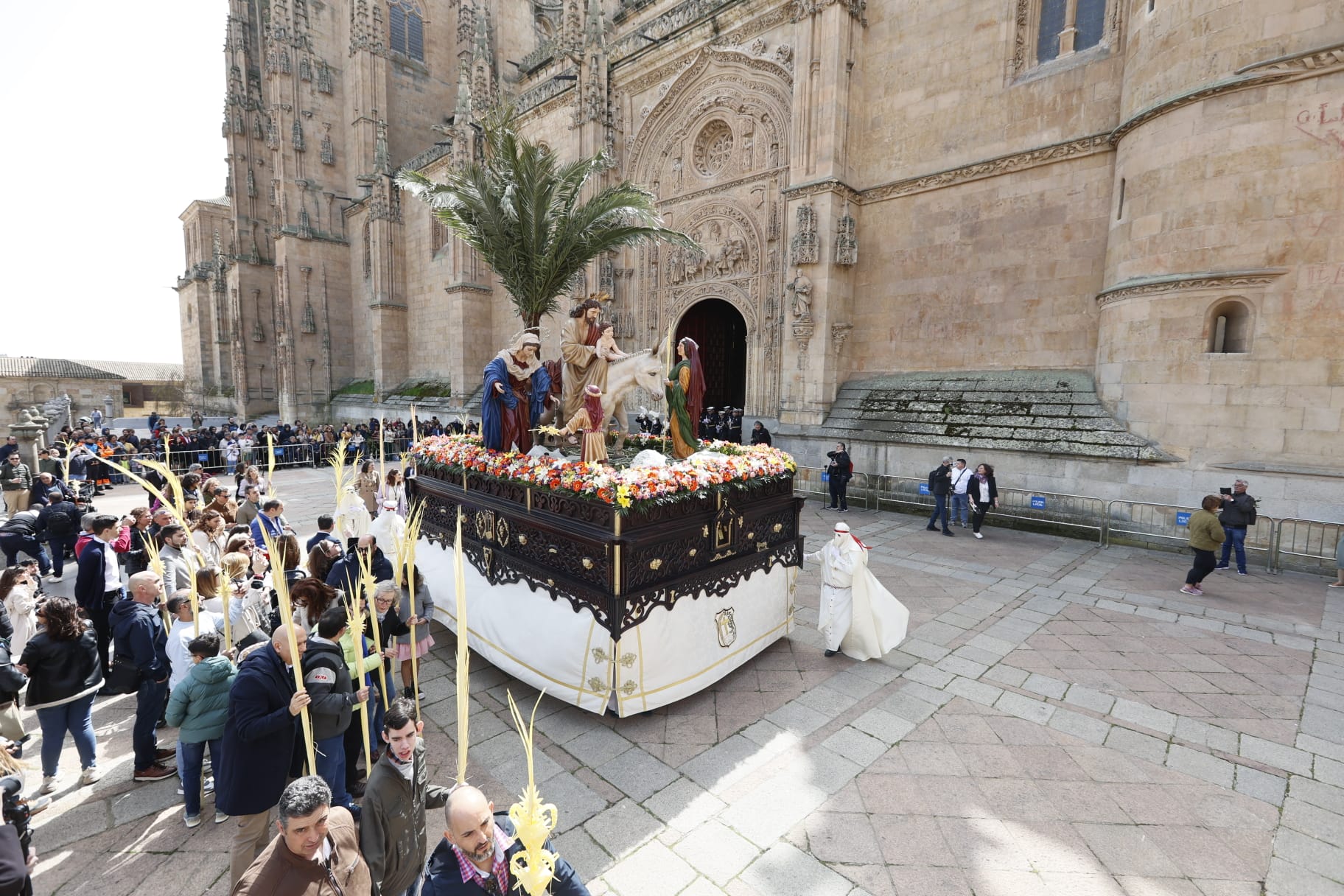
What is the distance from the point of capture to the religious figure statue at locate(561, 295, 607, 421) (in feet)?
22.7

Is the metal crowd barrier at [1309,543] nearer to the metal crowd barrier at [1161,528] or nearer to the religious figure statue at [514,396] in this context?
the metal crowd barrier at [1161,528]

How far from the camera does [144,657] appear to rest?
4055mm

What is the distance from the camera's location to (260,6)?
114 feet

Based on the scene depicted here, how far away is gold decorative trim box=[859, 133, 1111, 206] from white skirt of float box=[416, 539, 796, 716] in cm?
1135

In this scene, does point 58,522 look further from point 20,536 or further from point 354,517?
point 354,517

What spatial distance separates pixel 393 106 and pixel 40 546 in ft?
95.6

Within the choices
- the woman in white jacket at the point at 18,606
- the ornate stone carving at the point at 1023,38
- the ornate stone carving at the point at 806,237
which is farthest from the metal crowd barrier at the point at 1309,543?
the woman in white jacket at the point at 18,606

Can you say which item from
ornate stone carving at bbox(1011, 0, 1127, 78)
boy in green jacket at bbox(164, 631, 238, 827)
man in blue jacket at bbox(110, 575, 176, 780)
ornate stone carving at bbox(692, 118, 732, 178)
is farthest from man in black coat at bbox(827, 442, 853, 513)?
man in blue jacket at bbox(110, 575, 176, 780)

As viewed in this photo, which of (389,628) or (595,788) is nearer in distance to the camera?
(595,788)

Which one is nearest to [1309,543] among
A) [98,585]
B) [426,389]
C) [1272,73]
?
[1272,73]

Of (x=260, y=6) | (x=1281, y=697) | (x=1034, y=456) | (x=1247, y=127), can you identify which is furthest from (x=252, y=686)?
(x=260, y=6)

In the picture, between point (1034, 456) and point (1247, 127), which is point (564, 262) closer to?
point (1034, 456)

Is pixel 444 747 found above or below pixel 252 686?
Result: below

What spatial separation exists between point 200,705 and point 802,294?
13.6 m
